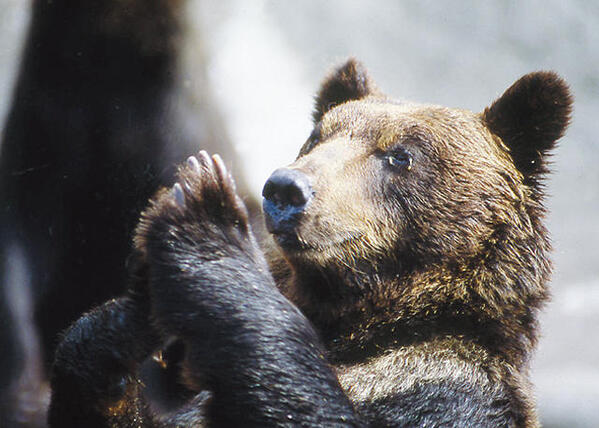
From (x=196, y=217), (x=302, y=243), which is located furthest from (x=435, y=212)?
(x=196, y=217)

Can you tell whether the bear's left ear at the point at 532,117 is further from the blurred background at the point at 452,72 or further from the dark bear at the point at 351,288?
the blurred background at the point at 452,72

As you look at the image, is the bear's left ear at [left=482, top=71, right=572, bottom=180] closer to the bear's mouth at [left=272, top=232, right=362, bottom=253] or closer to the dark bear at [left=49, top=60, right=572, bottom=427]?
the dark bear at [left=49, top=60, right=572, bottom=427]

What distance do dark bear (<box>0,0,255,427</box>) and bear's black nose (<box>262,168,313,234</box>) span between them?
174cm

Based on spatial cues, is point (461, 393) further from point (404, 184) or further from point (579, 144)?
point (579, 144)

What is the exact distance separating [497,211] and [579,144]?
12.2 feet

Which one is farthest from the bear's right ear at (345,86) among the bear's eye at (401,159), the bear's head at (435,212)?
the bear's eye at (401,159)

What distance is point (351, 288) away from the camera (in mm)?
2988

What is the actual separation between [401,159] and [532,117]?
0.62m

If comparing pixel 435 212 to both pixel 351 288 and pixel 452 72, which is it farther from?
pixel 452 72

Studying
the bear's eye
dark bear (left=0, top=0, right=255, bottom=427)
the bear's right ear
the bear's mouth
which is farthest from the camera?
dark bear (left=0, top=0, right=255, bottom=427)

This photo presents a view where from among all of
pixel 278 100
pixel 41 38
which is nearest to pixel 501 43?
pixel 278 100

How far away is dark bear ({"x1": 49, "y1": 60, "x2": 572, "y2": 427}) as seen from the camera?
2.51 m

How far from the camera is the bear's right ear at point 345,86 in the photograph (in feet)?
12.3

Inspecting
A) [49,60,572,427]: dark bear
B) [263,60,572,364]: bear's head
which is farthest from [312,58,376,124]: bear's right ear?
[263,60,572,364]: bear's head
